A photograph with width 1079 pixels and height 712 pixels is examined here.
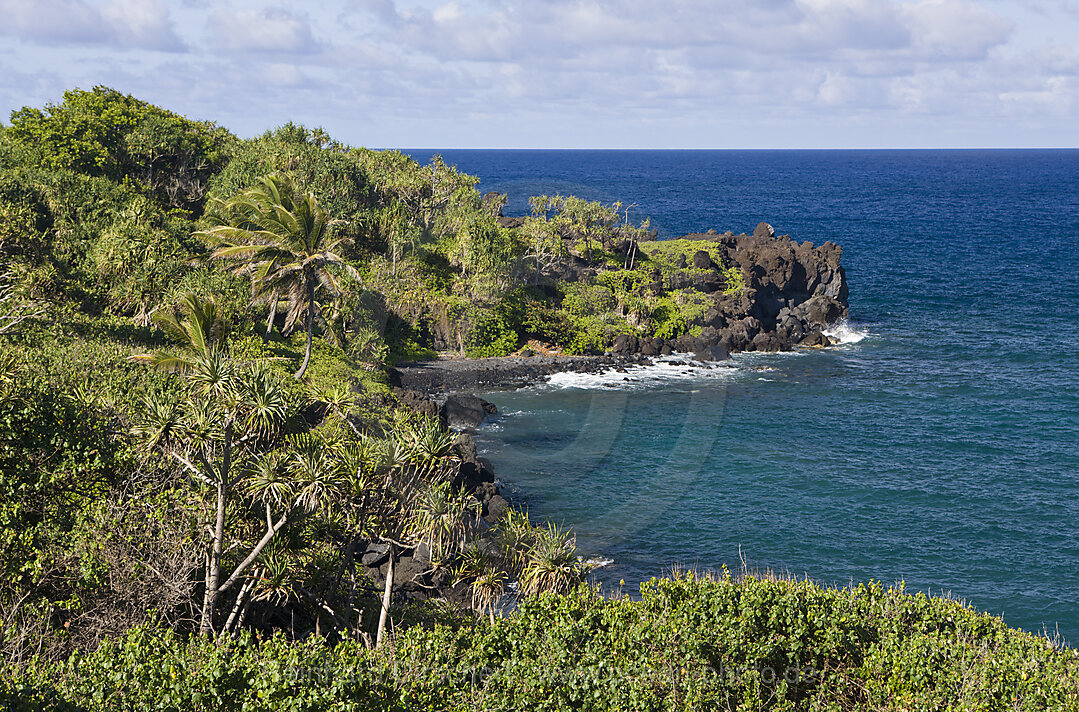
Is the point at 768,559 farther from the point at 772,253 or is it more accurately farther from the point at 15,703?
the point at 772,253

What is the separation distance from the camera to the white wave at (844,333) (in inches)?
3287

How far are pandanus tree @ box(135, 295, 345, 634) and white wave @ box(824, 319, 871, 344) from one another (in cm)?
6798

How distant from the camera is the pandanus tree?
22688mm

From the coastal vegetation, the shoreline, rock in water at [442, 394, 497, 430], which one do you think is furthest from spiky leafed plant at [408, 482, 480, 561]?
the shoreline

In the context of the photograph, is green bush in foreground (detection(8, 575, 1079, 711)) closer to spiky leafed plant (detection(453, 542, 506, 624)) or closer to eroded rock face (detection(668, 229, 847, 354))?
spiky leafed plant (detection(453, 542, 506, 624))

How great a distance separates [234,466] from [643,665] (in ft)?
42.9

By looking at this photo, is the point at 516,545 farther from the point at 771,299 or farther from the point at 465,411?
the point at 771,299

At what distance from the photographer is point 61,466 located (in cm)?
2334

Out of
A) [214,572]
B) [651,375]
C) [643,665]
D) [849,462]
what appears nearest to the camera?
[643,665]

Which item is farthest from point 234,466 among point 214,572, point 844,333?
point 844,333

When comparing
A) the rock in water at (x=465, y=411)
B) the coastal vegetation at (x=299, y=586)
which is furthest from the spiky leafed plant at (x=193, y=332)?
the rock in water at (x=465, y=411)

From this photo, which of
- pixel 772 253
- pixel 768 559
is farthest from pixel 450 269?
pixel 768 559

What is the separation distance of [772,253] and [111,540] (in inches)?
3190

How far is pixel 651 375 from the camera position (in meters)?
70.8
